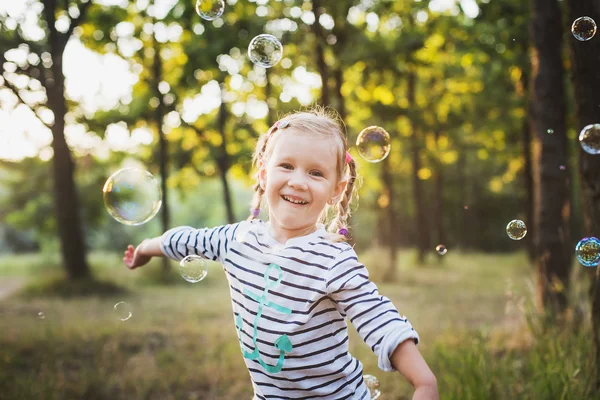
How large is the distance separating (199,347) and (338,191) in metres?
4.72

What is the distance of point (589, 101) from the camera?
3.77 m

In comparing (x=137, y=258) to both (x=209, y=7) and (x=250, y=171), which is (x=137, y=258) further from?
(x=250, y=171)

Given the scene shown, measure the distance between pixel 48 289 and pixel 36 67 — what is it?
4264mm

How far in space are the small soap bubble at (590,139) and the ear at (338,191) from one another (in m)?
1.91

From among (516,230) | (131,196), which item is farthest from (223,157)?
(516,230)

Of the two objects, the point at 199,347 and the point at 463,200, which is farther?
the point at 463,200

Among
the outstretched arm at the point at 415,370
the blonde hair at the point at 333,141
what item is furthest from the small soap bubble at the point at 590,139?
the outstretched arm at the point at 415,370

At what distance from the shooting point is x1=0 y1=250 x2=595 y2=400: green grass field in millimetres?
3892

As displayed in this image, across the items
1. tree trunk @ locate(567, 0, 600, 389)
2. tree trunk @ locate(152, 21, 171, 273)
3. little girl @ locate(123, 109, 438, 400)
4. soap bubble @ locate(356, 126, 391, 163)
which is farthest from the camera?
tree trunk @ locate(152, 21, 171, 273)

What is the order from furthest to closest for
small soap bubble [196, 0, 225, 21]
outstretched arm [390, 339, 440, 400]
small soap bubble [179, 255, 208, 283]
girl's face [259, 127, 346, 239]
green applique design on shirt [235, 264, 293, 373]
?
small soap bubble [196, 0, 225, 21] < small soap bubble [179, 255, 208, 283] < girl's face [259, 127, 346, 239] < green applique design on shirt [235, 264, 293, 373] < outstretched arm [390, 339, 440, 400]

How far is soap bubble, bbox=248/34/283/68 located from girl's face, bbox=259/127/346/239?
173 centimetres

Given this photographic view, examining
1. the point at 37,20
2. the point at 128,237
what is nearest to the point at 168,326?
the point at 37,20

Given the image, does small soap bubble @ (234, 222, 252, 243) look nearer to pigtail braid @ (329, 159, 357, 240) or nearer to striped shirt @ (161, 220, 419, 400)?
striped shirt @ (161, 220, 419, 400)

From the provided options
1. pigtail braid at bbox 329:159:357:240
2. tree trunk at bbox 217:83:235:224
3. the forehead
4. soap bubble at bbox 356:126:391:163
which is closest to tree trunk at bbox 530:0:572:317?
soap bubble at bbox 356:126:391:163
